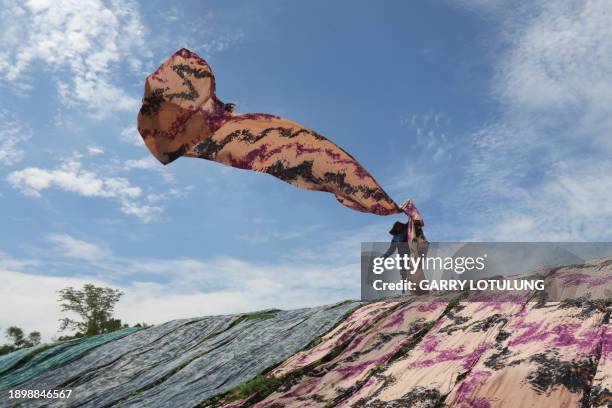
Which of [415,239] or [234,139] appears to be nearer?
[234,139]

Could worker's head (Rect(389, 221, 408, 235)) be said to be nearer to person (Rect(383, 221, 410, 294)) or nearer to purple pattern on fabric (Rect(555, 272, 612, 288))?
person (Rect(383, 221, 410, 294))

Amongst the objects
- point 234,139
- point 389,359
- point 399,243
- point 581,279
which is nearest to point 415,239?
point 399,243

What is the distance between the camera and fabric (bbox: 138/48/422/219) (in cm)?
496

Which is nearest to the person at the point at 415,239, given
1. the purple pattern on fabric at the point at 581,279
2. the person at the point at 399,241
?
the person at the point at 399,241

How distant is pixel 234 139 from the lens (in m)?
5.23

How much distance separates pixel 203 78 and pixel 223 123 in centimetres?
62

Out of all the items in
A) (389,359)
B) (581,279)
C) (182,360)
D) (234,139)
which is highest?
(234,139)

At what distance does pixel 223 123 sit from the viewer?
212 inches

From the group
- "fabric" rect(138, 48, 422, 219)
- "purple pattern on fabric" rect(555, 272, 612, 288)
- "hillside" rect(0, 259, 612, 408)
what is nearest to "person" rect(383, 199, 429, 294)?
"hillside" rect(0, 259, 612, 408)

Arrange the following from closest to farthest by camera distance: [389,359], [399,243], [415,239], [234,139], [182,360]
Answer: [389,359] → [234,139] → [182,360] → [415,239] → [399,243]

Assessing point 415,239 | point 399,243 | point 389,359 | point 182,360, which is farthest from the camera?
point 399,243

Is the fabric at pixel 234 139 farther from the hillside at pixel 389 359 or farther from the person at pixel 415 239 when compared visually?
the person at pixel 415 239

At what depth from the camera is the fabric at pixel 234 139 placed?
16.3 feet

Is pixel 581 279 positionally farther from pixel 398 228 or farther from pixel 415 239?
pixel 398 228
